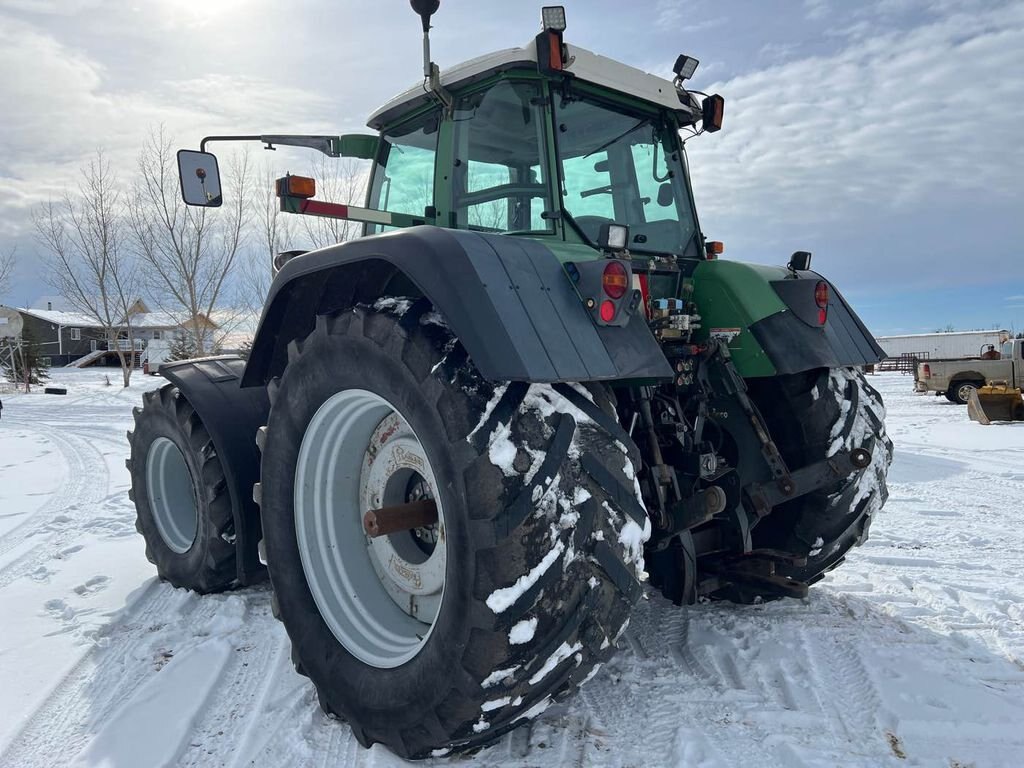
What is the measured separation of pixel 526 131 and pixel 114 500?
5.78m

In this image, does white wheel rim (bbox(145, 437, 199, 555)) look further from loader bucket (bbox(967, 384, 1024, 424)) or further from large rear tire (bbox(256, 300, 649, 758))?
loader bucket (bbox(967, 384, 1024, 424))

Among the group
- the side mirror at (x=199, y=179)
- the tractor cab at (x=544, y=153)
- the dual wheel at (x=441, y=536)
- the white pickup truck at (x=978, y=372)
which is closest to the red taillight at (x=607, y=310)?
the dual wheel at (x=441, y=536)

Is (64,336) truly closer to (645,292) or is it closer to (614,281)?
(645,292)

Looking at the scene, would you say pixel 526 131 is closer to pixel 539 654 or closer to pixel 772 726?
pixel 539 654

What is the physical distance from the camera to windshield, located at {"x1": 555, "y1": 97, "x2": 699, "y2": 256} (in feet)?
10.1

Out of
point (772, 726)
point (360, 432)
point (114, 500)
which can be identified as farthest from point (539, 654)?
point (114, 500)

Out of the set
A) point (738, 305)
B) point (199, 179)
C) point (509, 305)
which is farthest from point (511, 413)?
point (199, 179)

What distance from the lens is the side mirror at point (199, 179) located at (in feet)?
10.4

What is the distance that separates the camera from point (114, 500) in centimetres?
683

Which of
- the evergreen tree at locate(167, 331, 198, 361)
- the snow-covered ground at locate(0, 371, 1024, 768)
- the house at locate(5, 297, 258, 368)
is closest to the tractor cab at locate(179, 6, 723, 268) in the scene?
the snow-covered ground at locate(0, 371, 1024, 768)

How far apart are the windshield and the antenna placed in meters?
0.53

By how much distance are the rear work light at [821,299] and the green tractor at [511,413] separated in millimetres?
25

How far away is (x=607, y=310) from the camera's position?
226 centimetres

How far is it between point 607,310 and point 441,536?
3.31 ft
